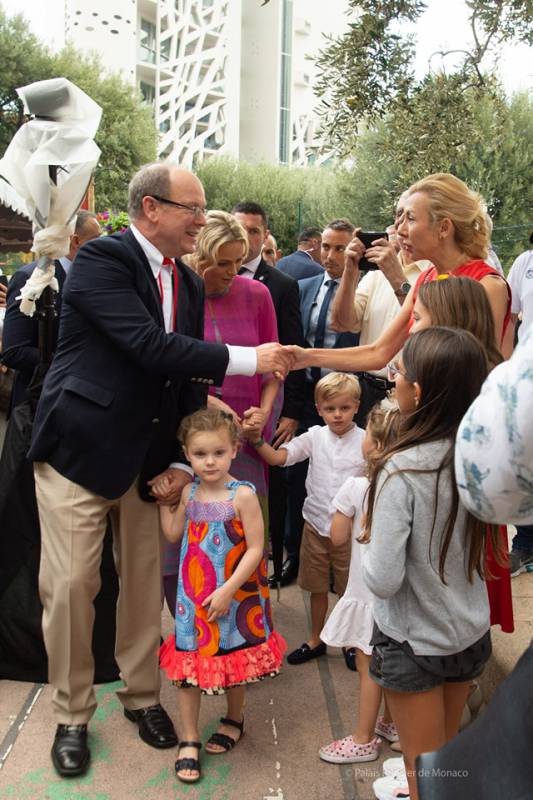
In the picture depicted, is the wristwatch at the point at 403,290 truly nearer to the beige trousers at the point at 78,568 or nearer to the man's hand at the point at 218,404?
the man's hand at the point at 218,404

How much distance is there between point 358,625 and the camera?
10.7ft

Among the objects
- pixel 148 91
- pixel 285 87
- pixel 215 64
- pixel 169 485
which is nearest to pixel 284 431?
pixel 169 485

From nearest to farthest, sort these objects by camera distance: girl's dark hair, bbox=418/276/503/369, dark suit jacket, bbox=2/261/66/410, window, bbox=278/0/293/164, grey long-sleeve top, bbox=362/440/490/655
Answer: grey long-sleeve top, bbox=362/440/490/655 → girl's dark hair, bbox=418/276/503/369 → dark suit jacket, bbox=2/261/66/410 → window, bbox=278/0/293/164

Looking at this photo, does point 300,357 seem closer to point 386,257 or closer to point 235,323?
point 235,323

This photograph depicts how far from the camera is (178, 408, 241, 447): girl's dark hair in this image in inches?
121

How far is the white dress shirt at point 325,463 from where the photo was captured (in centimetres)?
392

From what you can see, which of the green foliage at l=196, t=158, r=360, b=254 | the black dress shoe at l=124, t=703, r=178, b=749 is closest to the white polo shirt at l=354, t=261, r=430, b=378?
the black dress shoe at l=124, t=703, r=178, b=749

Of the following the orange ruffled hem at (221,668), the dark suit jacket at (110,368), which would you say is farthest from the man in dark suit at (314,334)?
the orange ruffled hem at (221,668)

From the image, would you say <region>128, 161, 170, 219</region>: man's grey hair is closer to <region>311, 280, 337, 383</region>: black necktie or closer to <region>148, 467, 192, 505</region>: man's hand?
<region>148, 467, 192, 505</region>: man's hand

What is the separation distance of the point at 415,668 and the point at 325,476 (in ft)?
5.79

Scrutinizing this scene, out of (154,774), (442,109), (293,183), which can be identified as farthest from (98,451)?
(293,183)

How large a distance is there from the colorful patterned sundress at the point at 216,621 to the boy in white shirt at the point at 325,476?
0.82m

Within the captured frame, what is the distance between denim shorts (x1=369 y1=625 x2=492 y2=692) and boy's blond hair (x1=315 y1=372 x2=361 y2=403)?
172cm

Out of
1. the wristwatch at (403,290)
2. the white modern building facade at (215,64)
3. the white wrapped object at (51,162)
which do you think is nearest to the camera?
the white wrapped object at (51,162)
